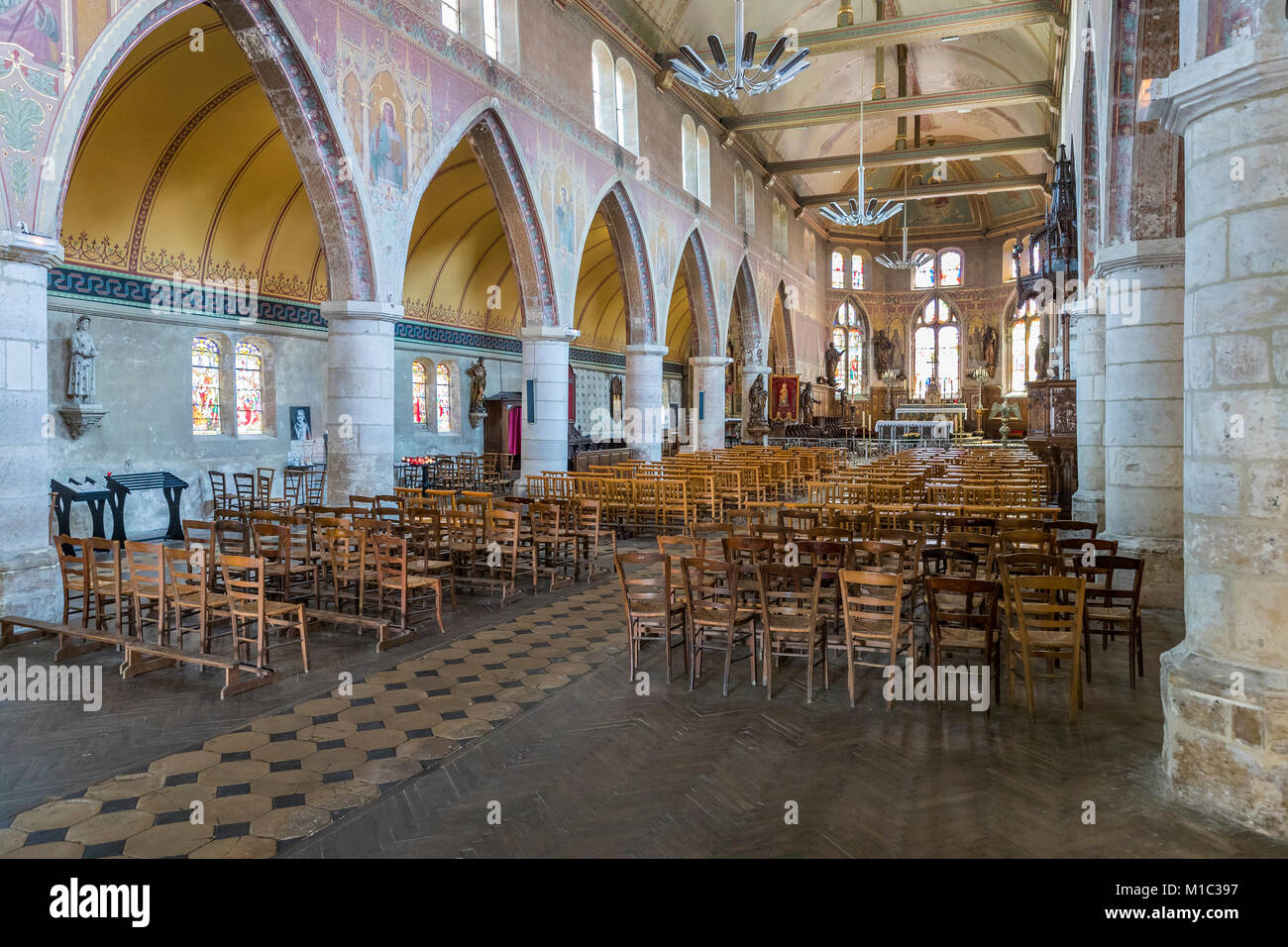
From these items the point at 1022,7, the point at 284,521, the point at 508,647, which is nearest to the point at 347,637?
the point at 508,647

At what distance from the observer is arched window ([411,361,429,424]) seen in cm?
2117

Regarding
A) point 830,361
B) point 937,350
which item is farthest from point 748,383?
point 937,350

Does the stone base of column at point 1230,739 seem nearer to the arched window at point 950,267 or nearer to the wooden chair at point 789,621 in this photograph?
the wooden chair at point 789,621

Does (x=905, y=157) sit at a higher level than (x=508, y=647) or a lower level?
higher

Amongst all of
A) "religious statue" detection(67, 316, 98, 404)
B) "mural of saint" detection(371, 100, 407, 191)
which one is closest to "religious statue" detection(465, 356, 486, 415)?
"mural of saint" detection(371, 100, 407, 191)

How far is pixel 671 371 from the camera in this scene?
119ft

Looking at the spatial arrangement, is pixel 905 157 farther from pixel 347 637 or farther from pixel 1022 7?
pixel 347 637

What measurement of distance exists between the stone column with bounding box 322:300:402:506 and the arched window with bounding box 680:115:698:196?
1438 cm

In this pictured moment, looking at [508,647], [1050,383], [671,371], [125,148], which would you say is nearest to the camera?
[508,647]

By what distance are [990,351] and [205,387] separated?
35.4m

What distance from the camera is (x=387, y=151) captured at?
12094 millimetres

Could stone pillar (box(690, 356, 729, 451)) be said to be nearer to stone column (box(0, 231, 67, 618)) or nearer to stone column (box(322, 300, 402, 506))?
stone column (box(322, 300, 402, 506))

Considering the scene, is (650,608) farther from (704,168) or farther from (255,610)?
(704,168)

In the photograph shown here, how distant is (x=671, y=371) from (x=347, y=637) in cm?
2998
